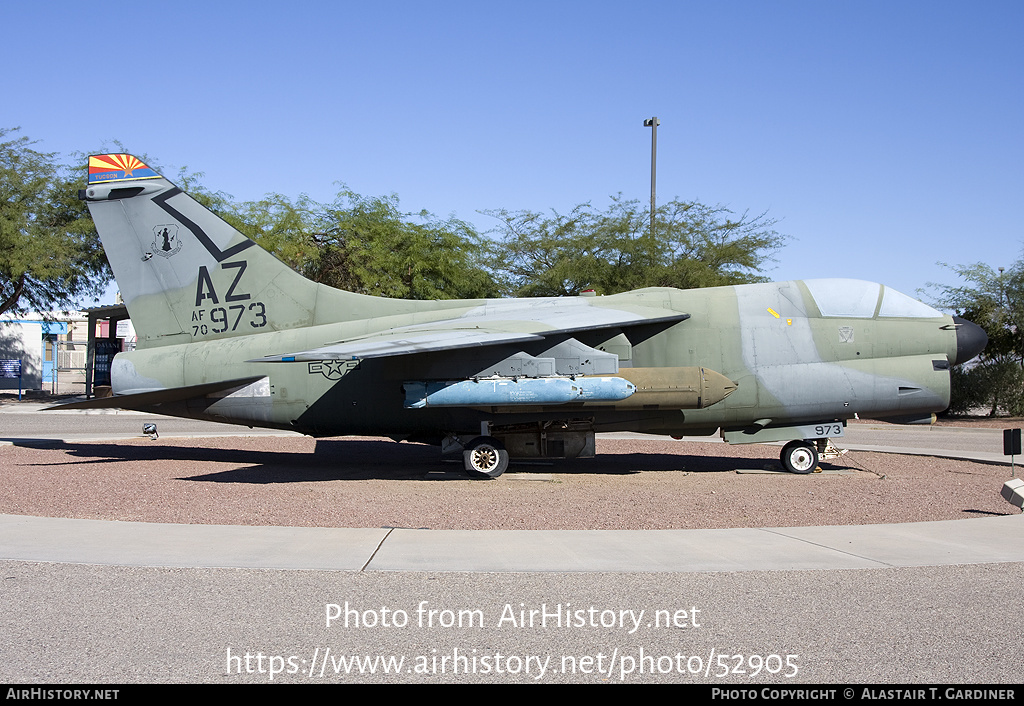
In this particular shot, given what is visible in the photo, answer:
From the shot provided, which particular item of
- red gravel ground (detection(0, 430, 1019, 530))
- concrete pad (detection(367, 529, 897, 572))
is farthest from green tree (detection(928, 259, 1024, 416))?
concrete pad (detection(367, 529, 897, 572))

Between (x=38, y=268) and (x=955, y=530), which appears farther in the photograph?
(x=38, y=268)

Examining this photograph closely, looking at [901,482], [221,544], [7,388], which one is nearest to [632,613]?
[221,544]

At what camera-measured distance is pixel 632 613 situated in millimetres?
5824

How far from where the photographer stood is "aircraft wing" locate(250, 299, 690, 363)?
11156 millimetres

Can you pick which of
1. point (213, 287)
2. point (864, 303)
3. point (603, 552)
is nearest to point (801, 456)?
point (864, 303)

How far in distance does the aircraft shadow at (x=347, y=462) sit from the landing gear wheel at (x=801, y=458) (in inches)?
36.9

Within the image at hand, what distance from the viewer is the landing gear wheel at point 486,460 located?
13539 mm

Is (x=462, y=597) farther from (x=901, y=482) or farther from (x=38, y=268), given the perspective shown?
(x=38, y=268)

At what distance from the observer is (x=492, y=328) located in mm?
12656

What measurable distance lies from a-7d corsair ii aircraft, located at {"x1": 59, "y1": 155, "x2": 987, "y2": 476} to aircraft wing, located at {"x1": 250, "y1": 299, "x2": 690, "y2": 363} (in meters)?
0.07

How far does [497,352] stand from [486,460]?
2.06m

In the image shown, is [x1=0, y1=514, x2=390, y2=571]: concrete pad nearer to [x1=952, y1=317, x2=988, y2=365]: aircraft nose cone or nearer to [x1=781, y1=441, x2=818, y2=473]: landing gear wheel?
[x1=781, y1=441, x2=818, y2=473]: landing gear wheel

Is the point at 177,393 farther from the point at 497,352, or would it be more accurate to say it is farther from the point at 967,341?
the point at 967,341
